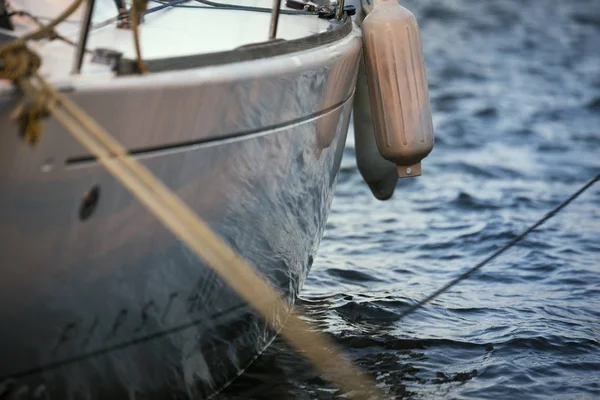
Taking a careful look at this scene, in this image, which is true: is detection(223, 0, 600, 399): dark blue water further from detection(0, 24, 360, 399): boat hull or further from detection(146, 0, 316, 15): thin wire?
detection(146, 0, 316, 15): thin wire

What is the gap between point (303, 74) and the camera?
351cm

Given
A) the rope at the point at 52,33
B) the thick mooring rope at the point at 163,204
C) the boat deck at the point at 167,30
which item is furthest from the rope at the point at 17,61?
the rope at the point at 52,33

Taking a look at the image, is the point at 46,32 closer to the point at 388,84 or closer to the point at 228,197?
the point at 228,197

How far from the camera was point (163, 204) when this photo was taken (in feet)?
10.0

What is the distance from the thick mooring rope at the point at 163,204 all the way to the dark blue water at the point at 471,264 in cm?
11

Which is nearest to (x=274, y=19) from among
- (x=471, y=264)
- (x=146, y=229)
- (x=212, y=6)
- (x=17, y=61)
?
(x=212, y=6)

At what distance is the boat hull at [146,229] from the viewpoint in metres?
2.73

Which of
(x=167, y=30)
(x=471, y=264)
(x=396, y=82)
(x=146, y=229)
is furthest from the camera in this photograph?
(x=471, y=264)

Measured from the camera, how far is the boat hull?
2732 mm

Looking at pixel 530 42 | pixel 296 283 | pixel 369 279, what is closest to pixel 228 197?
pixel 296 283

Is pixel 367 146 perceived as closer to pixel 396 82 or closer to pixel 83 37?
pixel 396 82

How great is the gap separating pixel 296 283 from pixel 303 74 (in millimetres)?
1225

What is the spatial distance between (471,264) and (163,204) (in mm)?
3298

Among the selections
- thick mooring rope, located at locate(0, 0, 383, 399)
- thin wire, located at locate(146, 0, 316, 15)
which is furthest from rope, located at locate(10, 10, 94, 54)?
thin wire, located at locate(146, 0, 316, 15)
